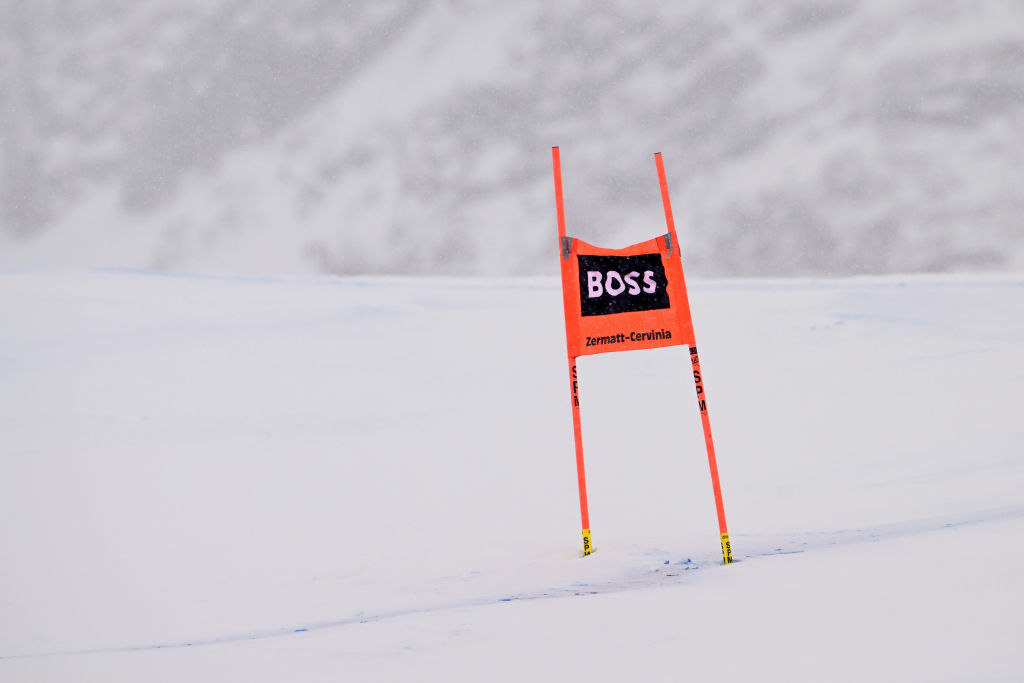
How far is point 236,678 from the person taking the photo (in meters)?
2.37

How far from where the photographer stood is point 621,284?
335 centimetres

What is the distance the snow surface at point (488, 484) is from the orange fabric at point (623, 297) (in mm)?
845

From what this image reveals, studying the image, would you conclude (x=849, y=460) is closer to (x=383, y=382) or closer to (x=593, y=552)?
(x=593, y=552)

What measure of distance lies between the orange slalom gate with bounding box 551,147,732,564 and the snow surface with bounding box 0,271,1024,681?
819 mm

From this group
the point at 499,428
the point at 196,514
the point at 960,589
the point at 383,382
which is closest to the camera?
the point at 960,589

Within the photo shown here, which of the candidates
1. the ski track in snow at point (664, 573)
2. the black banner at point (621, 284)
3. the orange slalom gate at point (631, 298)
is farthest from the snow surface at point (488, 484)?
the black banner at point (621, 284)

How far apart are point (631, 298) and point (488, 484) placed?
1.77 metres

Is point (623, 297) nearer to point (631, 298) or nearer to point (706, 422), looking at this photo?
point (631, 298)

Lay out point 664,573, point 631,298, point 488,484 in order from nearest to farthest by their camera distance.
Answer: point 664,573, point 631,298, point 488,484

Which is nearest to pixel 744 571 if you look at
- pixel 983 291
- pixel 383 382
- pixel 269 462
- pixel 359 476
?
pixel 359 476

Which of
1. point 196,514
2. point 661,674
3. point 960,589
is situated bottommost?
point 661,674

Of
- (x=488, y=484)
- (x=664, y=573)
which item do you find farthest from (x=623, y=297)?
(x=488, y=484)

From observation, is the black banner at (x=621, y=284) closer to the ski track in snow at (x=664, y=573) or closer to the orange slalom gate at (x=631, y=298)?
the orange slalom gate at (x=631, y=298)

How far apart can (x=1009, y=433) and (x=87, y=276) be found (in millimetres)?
7584
